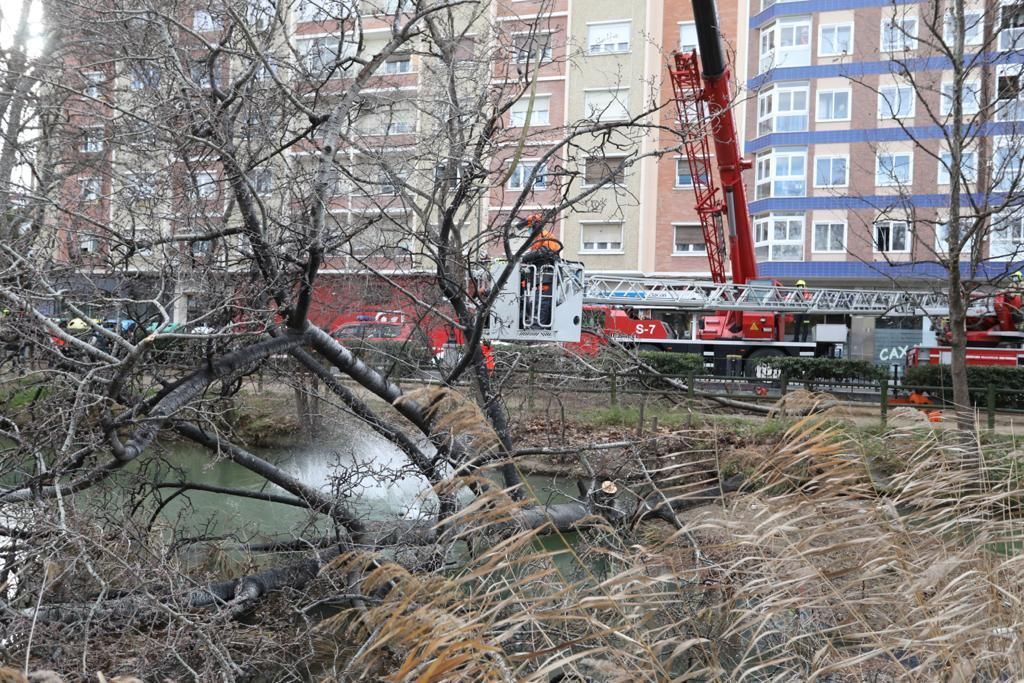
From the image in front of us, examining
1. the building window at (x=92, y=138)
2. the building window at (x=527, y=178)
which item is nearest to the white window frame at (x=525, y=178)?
the building window at (x=527, y=178)

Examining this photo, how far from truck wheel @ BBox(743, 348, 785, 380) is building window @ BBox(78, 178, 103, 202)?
1276 cm

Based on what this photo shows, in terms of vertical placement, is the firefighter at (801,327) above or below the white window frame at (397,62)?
below

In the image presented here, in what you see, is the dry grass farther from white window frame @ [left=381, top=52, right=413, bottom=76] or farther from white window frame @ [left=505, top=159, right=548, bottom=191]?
white window frame @ [left=381, top=52, right=413, bottom=76]

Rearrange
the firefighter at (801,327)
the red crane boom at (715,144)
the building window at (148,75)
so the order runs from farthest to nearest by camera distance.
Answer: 1. the firefighter at (801,327)
2. the red crane boom at (715,144)
3. the building window at (148,75)

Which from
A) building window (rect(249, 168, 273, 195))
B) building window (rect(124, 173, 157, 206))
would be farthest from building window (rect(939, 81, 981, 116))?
building window (rect(124, 173, 157, 206))

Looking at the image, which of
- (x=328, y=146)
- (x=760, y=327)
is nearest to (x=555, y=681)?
(x=328, y=146)

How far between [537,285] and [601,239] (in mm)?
24479

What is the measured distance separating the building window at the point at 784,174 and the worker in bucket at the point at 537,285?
25935 millimetres

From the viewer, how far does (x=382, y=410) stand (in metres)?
9.41

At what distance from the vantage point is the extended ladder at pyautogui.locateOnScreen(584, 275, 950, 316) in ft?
64.7

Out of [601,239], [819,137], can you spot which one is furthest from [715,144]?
[819,137]

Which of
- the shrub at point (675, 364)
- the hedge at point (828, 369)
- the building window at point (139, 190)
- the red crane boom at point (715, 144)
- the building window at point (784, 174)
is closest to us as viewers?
the building window at point (139, 190)

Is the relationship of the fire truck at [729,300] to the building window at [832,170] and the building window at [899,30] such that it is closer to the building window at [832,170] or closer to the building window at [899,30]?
the building window at [899,30]

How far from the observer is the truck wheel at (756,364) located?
18.9 m
